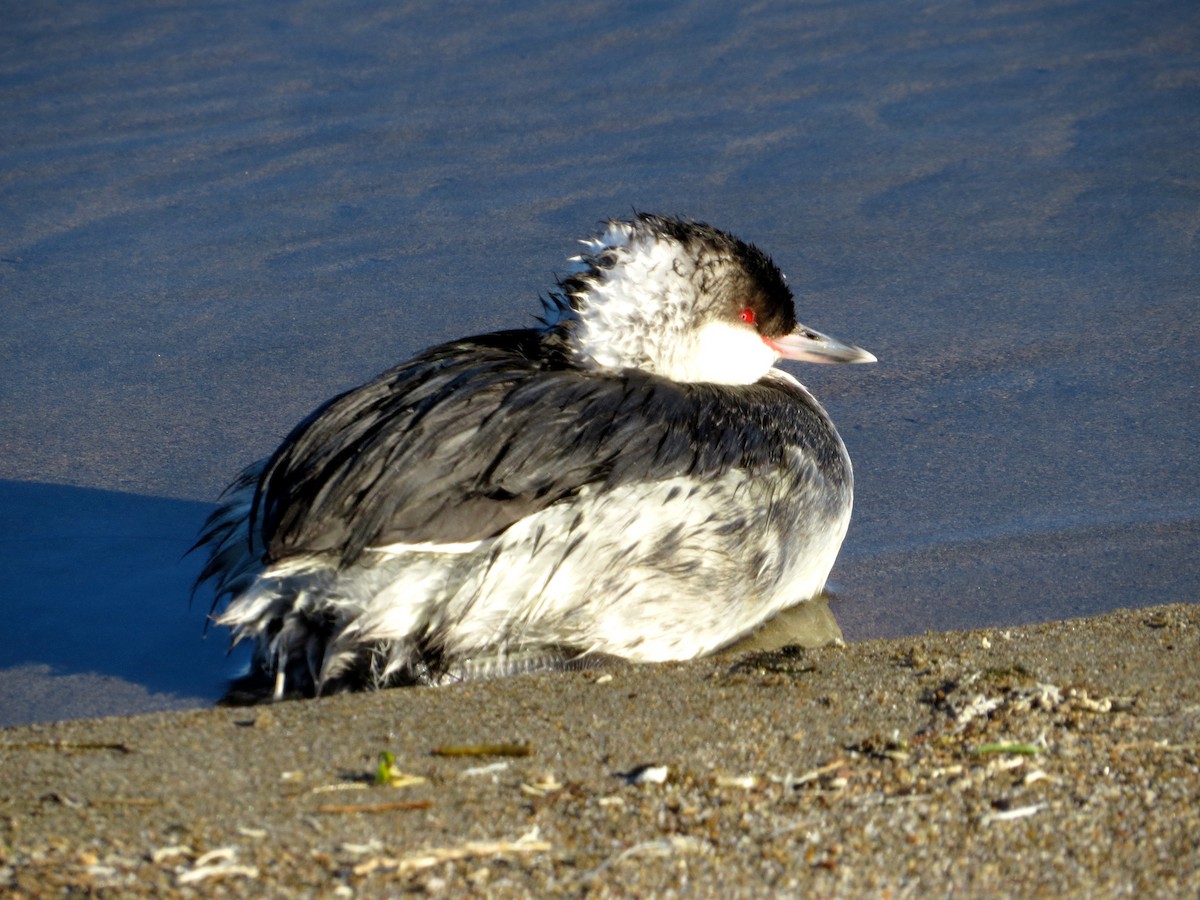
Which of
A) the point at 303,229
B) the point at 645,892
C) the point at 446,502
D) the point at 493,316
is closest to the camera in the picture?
the point at 645,892

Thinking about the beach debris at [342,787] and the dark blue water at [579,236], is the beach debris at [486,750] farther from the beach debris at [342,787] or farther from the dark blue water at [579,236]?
the dark blue water at [579,236]

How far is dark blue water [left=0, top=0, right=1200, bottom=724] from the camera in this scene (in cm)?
518

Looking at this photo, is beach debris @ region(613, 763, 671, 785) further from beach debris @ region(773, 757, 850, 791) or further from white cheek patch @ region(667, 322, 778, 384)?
white cheek patch @ region(667, 322, 778, 384)

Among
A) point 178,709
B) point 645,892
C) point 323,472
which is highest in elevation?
point 323,472

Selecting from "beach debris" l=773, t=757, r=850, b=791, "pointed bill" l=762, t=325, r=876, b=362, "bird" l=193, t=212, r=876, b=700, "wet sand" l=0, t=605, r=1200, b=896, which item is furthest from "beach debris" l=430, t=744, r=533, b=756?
"pointed bill" l=762, t=325, r=876, b=362

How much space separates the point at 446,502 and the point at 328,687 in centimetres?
62

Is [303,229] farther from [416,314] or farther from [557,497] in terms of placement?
[557,497]

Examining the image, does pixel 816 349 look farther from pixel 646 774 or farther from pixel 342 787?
pixel 342 787

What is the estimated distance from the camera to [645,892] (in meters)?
2.73

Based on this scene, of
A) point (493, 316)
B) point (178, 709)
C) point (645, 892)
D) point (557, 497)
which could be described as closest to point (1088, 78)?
point (493, 316)

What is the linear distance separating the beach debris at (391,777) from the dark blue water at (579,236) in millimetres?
1380

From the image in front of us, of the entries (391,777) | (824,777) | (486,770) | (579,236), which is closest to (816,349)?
(579,236)

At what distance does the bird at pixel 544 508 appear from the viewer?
13.7 ft

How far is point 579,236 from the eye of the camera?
7480mm
